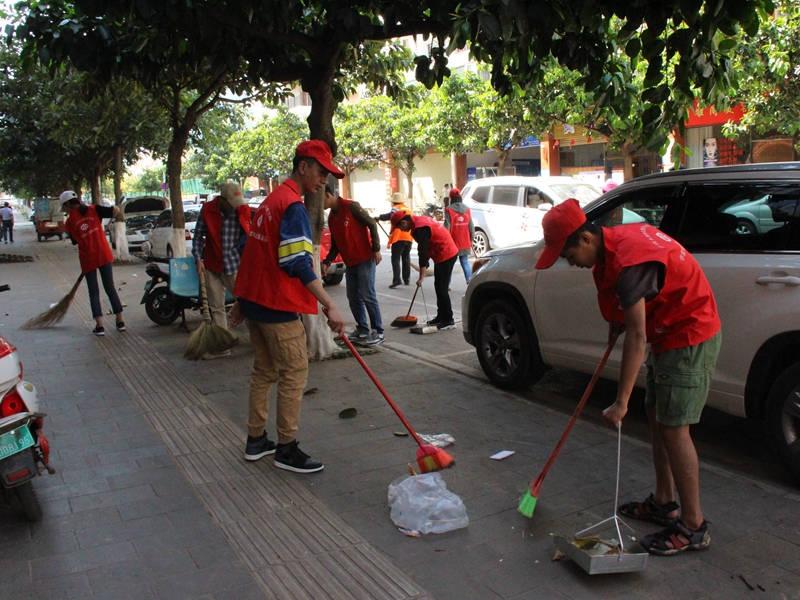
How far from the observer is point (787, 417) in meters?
4.04

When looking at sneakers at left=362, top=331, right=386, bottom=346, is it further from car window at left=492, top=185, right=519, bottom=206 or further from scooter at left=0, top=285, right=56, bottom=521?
car window at left=492, top=185, right=519, bottom=206

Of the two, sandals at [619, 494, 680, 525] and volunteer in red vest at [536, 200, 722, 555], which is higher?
volunteer in red vest at [536, 200, 722, 555]

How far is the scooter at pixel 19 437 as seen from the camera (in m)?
3.71

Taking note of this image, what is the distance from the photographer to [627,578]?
326 centimetres

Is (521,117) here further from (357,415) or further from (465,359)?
(357,415)

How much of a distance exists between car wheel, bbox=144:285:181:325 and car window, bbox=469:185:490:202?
32.7ft

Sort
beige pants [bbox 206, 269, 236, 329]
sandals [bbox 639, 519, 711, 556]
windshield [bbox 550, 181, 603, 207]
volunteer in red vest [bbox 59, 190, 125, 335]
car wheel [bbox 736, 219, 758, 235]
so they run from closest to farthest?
sandals [bbox 639, 519, 711, 556] → car wheel [bbox 736, 219, 758, 235] → beige pants [bbox 206, 269, 236, 329] → volunteer in red vest [bbox 59, 190, 125, 335] → windshield [bbox 550, 181, 603, 207]

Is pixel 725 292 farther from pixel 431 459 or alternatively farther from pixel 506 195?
pixel 506 195

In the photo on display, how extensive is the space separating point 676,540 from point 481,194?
51.3 feet

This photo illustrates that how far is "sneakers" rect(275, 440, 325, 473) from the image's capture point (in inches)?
179

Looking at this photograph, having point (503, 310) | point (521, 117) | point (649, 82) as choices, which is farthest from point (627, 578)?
point (521, 117)

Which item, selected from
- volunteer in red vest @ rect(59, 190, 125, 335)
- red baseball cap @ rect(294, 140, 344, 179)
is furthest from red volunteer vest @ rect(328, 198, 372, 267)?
red baseball cap @ rect(294, 140, 344, 179)

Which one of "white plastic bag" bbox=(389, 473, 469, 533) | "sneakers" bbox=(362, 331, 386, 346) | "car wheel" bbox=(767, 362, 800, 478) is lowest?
"white plastic bag" bbox=(389, 473, 469, 533)

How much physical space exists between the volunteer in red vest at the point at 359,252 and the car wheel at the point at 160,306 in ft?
10.4
